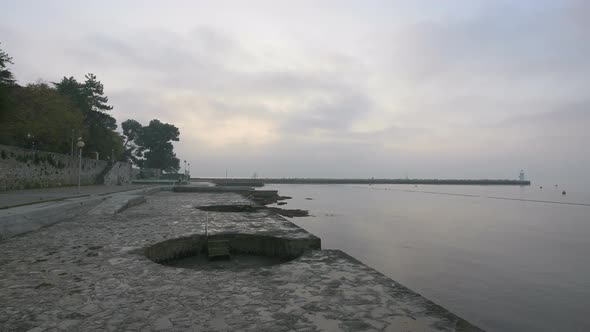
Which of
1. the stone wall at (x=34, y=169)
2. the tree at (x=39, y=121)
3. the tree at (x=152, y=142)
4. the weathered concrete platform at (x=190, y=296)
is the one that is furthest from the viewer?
the tree at (x=152, y=142)

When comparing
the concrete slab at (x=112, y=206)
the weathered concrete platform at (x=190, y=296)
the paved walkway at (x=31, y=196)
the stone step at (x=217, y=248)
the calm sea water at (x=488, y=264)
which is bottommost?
the calm sea water at (x=488, y=264)

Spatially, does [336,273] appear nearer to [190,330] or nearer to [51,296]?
[190,330]

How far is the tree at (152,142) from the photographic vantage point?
250ft

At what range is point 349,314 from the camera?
4.15 metres

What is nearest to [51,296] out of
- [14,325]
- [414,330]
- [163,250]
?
[14,325]

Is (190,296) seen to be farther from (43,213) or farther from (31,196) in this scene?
(31,196)

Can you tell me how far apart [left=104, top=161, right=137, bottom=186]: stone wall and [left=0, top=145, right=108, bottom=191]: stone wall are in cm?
418

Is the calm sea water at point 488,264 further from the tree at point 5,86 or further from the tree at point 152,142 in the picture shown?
the tree at point 152,142

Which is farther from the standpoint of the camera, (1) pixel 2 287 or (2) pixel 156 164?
(2) pixel 156 164

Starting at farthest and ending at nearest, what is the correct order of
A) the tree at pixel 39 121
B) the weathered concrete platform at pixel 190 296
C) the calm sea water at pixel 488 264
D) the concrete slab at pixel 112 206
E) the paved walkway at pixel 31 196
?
the tree at pixel 39 121
the concrete slab at pixel 112 206
the paved walkway at pixel 31 196
the calm sea water at pixel 488 264
the weathered concrete platform at pixel 190 296

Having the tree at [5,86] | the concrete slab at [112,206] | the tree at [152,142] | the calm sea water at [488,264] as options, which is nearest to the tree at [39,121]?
the tree at [5,86]

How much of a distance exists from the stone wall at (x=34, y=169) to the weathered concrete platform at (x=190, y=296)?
15.2 metres

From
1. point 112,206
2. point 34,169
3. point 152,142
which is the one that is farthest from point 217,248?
point 152,142

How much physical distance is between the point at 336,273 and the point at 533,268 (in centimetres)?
1223
